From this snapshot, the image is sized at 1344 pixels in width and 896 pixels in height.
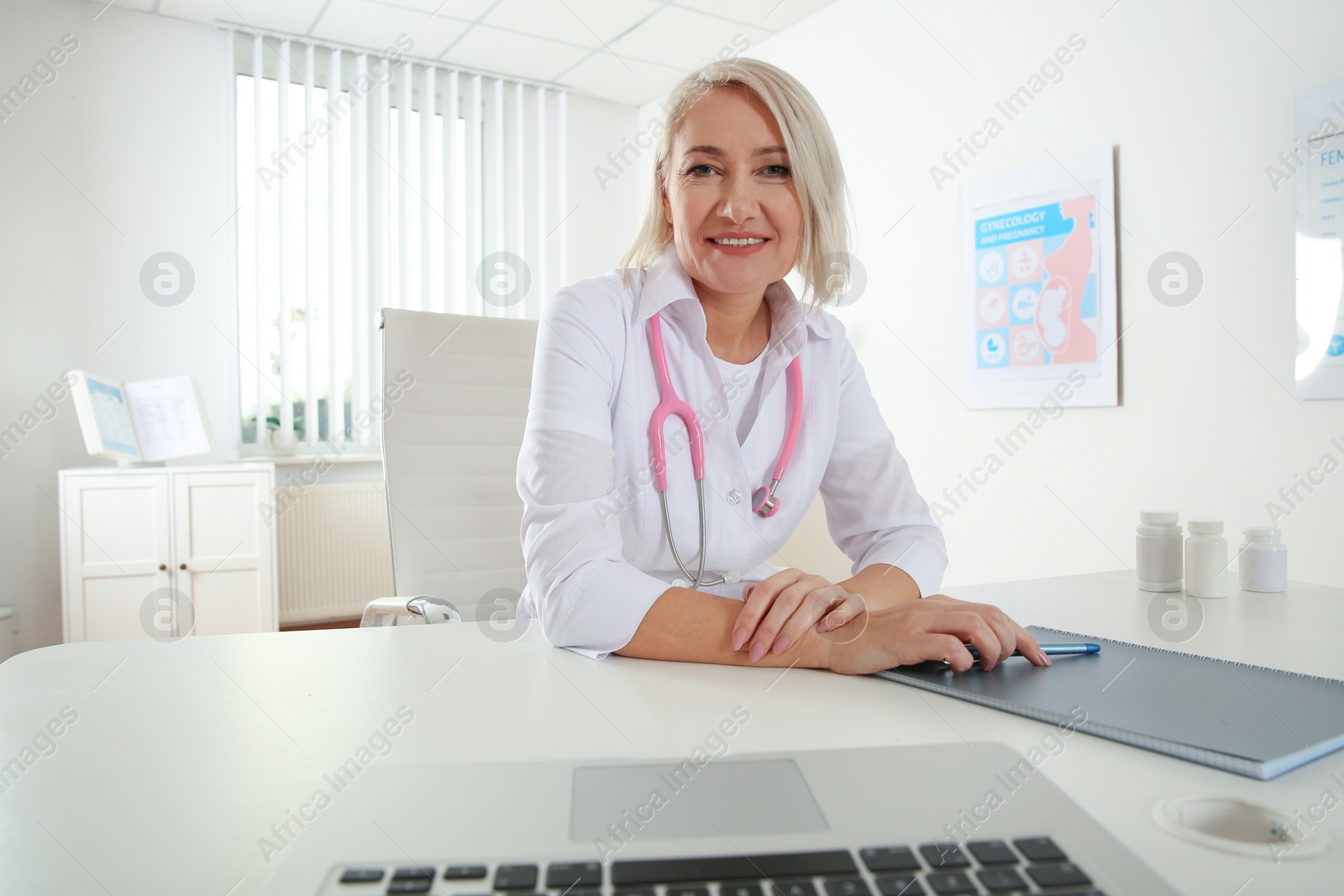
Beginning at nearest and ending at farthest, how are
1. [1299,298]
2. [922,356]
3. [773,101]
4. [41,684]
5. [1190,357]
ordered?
1. [41,684]
2. [773,101]
3. [1299,298]
4. [1190,357]
5. [922,356]

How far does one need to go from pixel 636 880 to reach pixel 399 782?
20 cm

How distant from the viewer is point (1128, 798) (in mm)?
566

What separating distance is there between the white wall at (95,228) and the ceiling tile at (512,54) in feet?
3.42

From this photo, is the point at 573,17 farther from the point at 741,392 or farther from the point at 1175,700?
the point at 1175,700

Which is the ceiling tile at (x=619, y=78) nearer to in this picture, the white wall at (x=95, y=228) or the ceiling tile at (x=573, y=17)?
the ceiling tile at (x=573, y=17)

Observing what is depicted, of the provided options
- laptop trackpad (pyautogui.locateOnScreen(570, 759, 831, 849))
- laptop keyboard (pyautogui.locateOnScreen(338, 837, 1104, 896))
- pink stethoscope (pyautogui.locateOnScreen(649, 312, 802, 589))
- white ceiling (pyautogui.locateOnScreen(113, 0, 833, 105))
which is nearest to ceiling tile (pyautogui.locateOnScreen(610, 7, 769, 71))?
white ceiling (pyautogui.locateOnScreen(113, 0, 833, 105))

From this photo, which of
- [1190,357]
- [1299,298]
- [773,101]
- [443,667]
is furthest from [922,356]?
[443,667]

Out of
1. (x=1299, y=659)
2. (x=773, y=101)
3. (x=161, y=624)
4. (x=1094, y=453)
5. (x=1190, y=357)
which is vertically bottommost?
(x=161, y=624)

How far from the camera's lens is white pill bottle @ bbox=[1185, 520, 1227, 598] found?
4.07 feet

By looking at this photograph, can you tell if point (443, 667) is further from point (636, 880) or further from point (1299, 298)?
point (1299, 298)

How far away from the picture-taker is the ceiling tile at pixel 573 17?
356 centimetres

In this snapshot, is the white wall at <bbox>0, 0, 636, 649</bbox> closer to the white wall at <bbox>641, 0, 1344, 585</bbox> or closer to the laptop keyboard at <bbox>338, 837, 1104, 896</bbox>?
the white wall at <bbox>641, 0, 1344, 585</bbox>

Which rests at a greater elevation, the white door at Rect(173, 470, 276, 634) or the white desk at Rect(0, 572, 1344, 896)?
the white desk at Rect(0, 572, 1344, 896)

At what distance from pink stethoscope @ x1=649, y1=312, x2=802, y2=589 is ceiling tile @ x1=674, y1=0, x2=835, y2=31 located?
276cm
